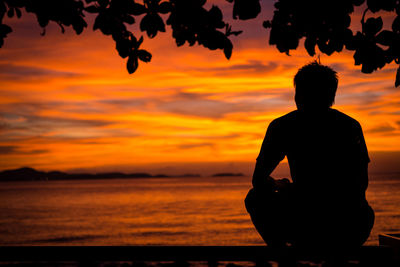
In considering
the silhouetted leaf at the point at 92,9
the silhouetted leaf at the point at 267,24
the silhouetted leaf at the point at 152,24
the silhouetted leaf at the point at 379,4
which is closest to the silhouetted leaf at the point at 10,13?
the silhouetted leaf at the point at 92,9

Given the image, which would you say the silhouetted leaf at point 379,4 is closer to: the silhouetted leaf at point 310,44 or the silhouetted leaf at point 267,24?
the silhouetted leaf at point 310,44

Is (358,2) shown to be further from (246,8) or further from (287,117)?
(287,117)

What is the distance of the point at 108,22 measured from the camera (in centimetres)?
444

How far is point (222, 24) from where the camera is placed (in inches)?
157

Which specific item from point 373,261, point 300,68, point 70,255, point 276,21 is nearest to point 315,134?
point 300,68

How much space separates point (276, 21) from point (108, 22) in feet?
5.53

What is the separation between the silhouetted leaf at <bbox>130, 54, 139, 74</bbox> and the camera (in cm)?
439

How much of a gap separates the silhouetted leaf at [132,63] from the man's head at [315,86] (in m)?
1.68

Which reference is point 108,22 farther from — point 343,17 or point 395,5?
point 395,5

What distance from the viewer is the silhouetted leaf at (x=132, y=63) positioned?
4391mm

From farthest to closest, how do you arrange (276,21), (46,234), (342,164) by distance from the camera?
(46,234), (276,21), (342,164)

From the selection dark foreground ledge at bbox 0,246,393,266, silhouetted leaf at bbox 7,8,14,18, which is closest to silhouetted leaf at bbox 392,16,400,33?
dark foreground ledge at bbox 0,246,393,266

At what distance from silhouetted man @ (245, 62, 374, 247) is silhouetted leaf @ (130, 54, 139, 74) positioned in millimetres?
1651

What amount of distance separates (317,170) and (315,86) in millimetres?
677
